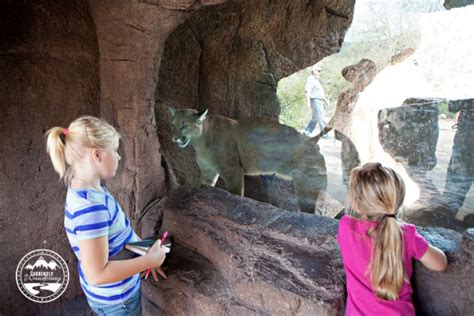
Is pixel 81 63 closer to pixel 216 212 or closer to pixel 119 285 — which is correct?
pixel 216 212

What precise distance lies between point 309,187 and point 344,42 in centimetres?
210

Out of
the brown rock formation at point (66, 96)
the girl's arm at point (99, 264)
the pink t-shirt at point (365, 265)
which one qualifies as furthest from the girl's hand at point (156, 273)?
the pink t-shirt at point (365, 265)

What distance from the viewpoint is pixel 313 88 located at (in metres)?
4.48

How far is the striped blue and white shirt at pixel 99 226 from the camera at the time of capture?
4.19ft

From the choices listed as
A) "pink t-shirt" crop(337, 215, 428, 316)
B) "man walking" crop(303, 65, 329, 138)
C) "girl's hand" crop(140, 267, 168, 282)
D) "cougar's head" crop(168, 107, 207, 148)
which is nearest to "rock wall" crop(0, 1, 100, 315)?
"cougar's head" crop(168, 107, 207, 148)

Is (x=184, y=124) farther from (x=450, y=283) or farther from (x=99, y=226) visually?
(x=450, y=283)

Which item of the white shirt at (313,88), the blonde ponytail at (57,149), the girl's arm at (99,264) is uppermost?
the white shirt at (313,88)

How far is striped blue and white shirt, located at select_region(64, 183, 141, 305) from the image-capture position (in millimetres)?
1278

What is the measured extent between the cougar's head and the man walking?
1574mm

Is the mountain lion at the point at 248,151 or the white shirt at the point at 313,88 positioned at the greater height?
the white shirt at the point at 313,88

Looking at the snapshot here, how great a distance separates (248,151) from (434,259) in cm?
239

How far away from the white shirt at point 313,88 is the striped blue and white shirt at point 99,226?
337 centimetres

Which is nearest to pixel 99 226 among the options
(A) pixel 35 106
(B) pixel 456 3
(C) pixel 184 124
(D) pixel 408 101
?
(A) pixel 35 106

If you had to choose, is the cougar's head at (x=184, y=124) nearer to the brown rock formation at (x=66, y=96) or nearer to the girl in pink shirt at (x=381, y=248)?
the brown rock formation at (x=66, y=96)
